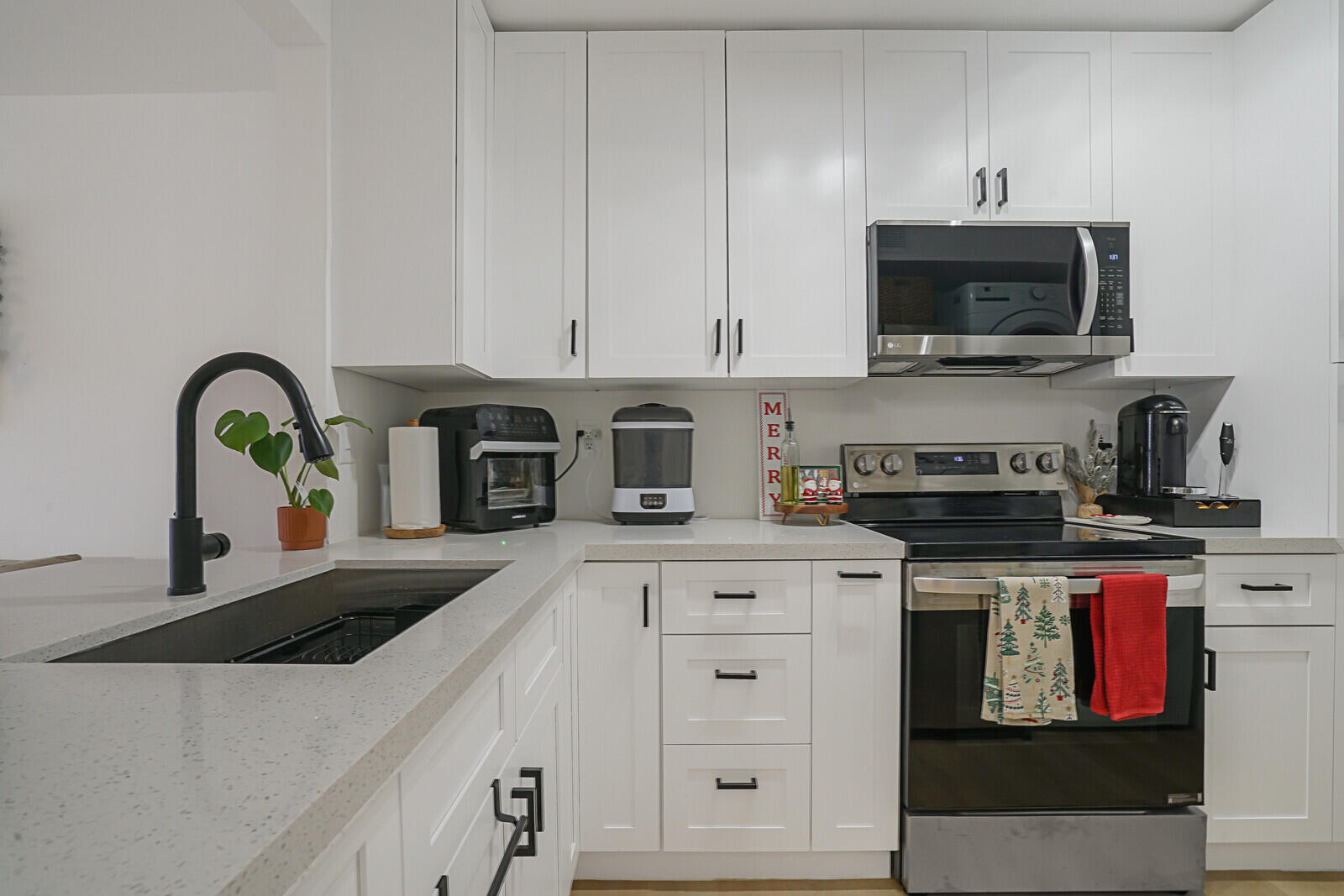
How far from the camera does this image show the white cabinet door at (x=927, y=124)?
218 cm

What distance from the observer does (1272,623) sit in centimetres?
192

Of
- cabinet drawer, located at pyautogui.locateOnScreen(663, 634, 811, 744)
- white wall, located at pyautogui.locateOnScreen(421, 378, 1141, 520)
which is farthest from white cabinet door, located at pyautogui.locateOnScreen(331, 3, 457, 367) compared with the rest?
cabinet drawer, located at pyautogui.locateOnScreen(663, 634, 811, 744)

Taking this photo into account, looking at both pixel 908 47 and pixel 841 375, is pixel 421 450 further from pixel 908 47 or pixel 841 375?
pixel 908 47

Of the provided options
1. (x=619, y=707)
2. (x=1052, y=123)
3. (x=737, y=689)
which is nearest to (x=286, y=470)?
(x=619, y=707)

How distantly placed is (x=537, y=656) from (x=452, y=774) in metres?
0.50

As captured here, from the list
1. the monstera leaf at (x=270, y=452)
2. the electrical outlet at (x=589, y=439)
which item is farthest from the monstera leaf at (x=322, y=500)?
the electrical outlet at (x=589, y=439)

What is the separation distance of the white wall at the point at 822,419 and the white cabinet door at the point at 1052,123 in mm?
590

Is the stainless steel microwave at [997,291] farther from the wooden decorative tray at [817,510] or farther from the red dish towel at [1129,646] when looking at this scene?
the red dish towel at [1129,646]

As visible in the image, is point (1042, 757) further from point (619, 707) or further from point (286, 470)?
point (286, 470)

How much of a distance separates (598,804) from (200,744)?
149 cm

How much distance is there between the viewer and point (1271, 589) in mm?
1911

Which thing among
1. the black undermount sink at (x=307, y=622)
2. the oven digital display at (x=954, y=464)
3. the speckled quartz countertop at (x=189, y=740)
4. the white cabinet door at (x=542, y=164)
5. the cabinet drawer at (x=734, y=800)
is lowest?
the cabinet drawer at (x=734, y=800)

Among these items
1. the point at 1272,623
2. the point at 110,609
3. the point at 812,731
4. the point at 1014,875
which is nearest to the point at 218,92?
the point at 110,609

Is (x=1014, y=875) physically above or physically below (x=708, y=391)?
below
